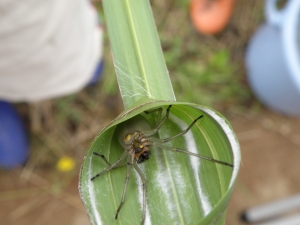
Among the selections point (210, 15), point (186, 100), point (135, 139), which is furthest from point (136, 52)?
point (210, 15)

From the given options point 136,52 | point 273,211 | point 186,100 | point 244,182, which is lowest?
point 273,211

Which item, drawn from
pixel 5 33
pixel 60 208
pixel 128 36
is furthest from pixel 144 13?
pixel 60 208

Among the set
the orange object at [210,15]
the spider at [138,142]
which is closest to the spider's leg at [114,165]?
the spider at [138,142]

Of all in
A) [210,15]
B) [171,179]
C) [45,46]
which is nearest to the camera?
[171,179]

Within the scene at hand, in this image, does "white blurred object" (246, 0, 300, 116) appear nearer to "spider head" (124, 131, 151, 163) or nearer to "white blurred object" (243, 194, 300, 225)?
"white blurred object" (243, 194, 300, 225)

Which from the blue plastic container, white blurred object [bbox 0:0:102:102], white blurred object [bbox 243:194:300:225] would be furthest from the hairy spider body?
white blurred object [bbox 243:194:300:225]

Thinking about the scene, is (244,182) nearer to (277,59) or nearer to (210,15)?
(277,59)
